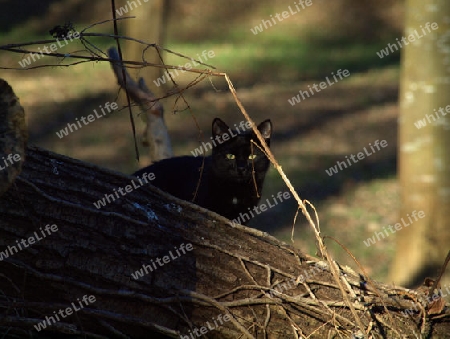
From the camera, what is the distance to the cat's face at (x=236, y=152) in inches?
197

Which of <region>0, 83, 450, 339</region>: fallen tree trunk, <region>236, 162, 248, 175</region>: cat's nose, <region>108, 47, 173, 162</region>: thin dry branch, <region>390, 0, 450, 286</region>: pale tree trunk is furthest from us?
<region>390, 0, 450, 286</region>: pale tree trunk

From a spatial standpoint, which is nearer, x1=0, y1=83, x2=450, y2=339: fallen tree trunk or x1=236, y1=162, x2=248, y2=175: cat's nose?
x1=0, y1=83, x2=450, y2=339: fallen tree trunk

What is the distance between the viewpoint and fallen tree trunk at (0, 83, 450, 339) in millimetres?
2973

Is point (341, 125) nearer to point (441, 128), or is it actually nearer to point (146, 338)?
point (441, 128)

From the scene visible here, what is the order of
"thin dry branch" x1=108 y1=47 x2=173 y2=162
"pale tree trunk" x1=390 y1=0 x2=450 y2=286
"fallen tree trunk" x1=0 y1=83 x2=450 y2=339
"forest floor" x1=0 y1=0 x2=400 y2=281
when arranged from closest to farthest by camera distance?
"fallen tree trunk" x1=0 y1=83 x2=450 y2=339 → "thin dry branch" x1=108 y1=47 x2=173 y2=162 → "pale tree trunk" x1=390 y1=0 x2=450 y2=286 → "forest floor" x1=0 y1=0 x2=400 y2=281

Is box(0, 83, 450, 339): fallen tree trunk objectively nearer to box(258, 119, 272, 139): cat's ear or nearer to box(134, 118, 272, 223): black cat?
box(134, 118, 272, 223): black cat

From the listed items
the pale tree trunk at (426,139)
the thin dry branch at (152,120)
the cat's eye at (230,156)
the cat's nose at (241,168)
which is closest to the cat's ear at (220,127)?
the cat's eye at (230,156)

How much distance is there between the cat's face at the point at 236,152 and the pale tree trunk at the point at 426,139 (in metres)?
1.41

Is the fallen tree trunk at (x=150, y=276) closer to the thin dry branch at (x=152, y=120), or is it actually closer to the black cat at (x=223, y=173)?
the black cat at (x=223, y=173)

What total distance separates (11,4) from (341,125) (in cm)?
1230

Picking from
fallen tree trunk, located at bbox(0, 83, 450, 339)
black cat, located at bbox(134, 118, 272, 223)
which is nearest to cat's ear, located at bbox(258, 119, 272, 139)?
black cat, located at bbox(134, 118, 272, 223)

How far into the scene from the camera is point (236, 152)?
16.5 ft

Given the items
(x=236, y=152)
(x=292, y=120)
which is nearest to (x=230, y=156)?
(x=236, y=152)

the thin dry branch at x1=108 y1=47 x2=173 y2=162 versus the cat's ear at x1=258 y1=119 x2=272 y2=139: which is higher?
the thin dry branch at x1=108 y1=47 x2=173 y2=162
